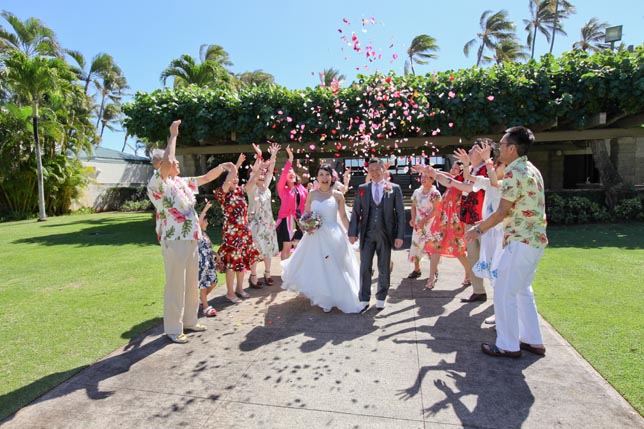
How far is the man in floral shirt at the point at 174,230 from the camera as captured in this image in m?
4.05

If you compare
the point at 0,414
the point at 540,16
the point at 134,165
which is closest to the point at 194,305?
the point at 0,414

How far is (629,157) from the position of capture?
1439 centimetres

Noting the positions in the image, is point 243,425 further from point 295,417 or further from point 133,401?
point 133,401

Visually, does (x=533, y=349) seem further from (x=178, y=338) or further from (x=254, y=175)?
(x=254, y=175)

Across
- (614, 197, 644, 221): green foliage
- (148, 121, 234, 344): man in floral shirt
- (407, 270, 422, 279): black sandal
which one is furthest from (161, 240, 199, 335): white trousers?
(614, 197, 644, 221): green foliage

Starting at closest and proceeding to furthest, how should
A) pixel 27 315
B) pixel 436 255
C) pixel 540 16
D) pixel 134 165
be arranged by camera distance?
1. pixel 27 315
2. pixel 436 255
3. pixel 134 165
4. pixel 540 16

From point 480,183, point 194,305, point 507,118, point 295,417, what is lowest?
point 295,417

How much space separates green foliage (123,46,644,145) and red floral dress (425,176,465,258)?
5.67 m

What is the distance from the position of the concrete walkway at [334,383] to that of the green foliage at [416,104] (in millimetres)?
7692

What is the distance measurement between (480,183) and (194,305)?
3571 millimetres

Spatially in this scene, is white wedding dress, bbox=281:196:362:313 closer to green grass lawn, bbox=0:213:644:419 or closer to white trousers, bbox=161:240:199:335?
white trousers, bbox=161:240:199:335

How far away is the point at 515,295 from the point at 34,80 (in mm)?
22488

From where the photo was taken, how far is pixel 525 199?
3566 millimetres

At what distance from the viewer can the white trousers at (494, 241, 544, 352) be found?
3.58 m
